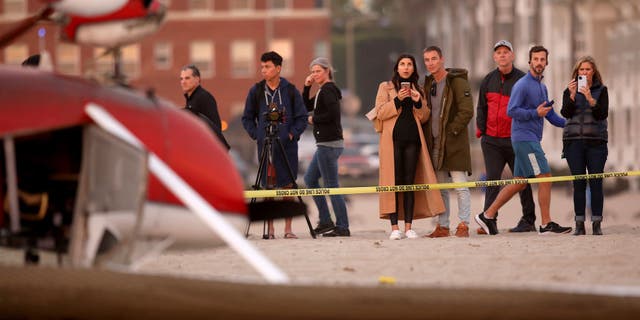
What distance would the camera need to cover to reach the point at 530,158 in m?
15.9

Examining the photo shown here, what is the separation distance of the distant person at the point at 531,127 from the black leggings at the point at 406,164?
1.06 metres

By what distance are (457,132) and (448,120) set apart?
15 cm

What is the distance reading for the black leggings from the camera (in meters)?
15.6

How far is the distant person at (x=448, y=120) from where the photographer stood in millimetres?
15688

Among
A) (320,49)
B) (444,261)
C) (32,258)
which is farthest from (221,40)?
(32,258)

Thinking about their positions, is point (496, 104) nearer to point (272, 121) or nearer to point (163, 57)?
point (272, 121)

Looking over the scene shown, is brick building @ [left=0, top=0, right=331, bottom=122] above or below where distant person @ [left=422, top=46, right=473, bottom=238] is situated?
above

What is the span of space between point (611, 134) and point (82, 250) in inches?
1518

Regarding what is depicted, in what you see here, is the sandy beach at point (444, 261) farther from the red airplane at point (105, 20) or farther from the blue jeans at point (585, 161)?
the red airplane at point (105, 20)

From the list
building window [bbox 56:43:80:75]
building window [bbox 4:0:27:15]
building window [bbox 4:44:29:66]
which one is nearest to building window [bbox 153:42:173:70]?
building window [bbox 56:43:80:75]

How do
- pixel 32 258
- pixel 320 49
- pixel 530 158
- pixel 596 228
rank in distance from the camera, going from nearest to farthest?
pixel 32 258 < pixel 530 158 < pixel 596 228 < pixel 320 49

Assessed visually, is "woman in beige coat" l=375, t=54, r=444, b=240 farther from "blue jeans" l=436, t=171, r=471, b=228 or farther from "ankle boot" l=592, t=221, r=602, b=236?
"ankle boot" l=592, t=221, r=602, b=236

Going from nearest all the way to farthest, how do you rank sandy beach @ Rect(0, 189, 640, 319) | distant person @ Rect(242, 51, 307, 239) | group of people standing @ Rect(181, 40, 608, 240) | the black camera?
sandy beach @ Rect(0, 189, 640, 319)
group of people standing @ Rect(181, 40, 608, 240)
the black camera
distant person @ Rect(242, 51, 307, 239)

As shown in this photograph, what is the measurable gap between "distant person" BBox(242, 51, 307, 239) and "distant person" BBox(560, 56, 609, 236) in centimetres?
278
